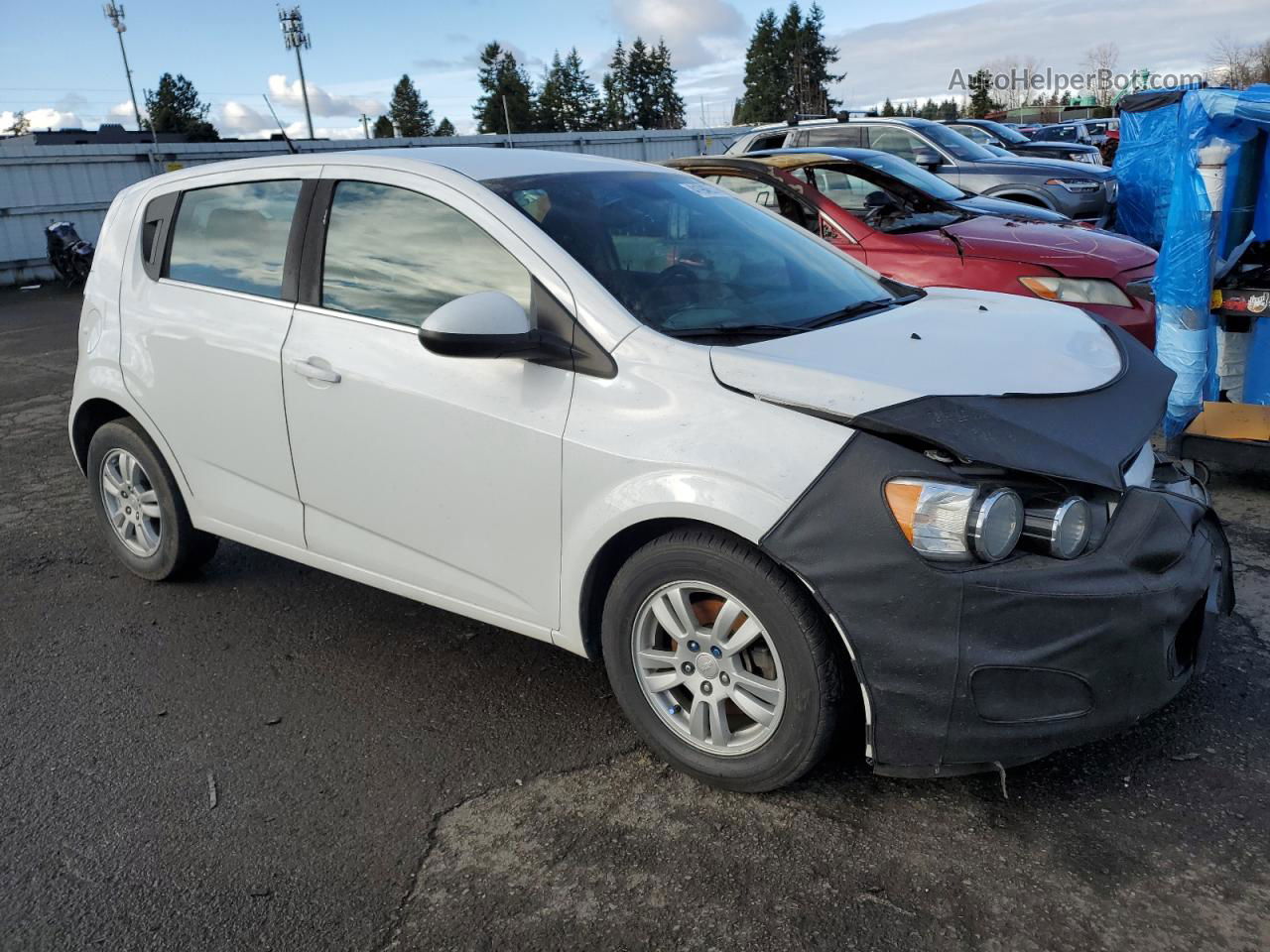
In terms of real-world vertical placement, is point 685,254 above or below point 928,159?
above

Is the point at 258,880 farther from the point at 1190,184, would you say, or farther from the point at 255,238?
the point at 1190,184

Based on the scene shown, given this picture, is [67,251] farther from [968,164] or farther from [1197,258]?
[1197,258]

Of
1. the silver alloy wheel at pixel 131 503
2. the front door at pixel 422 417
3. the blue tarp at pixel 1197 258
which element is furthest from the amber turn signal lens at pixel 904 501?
the silver alloy wheel at pixel 131 503

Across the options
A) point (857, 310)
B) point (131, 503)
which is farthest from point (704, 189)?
point (131, 503)

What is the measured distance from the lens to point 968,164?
1281 centimetres

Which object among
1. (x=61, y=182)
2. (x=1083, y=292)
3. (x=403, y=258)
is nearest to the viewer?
(x=403, y=258)

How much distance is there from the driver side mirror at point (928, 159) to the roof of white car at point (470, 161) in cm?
829

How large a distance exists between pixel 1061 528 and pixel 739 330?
1085mm

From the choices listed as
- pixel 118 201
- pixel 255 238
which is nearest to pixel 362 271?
pixel 255 238

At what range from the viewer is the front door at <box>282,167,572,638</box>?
3.11m

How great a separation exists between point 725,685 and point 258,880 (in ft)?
4.25

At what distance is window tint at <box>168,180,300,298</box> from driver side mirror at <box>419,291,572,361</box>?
1.12 metres

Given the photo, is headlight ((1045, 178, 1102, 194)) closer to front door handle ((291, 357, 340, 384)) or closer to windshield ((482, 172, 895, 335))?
Answer: windshield ((482, 172, 895, 335))

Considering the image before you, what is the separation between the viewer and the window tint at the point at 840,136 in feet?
43.0
